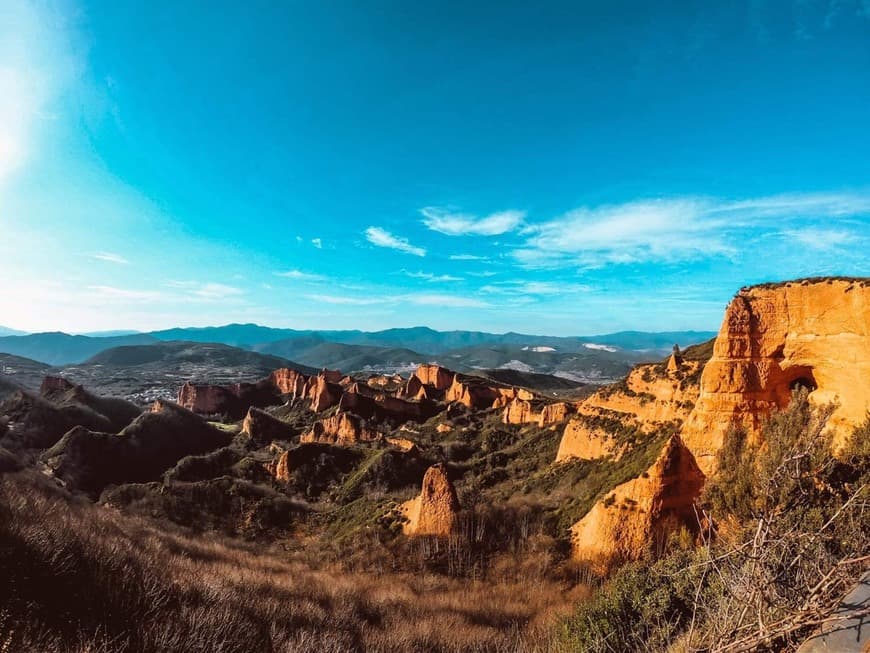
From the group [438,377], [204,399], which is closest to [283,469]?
[438,377]

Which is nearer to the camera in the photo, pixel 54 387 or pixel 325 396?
pixel 54 387

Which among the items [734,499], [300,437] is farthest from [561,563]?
[300,437]

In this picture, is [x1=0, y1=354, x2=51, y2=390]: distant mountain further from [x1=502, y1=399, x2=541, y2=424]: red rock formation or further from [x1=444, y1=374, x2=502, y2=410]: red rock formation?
[x1=502, y1=399, x2=541, y2=424]: red rock formation

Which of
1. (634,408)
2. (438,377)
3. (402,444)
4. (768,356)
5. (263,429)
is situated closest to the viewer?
(768,356)

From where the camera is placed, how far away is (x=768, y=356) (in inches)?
751

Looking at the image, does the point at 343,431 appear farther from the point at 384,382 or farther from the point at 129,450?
the point at 384,382

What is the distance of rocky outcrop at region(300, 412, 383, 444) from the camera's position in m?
56.4

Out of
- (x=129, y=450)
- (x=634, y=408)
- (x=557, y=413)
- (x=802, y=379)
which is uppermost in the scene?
(x=802, y=379)

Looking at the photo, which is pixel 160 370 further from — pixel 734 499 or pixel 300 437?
pixel 734 499

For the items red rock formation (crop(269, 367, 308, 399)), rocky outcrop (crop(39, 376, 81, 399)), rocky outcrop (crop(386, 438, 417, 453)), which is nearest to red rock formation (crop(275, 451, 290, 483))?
rocky outcrop (crop(386, 438, 417, 453))

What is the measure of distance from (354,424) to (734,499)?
4948 cm

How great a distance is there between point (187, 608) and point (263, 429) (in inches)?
2331

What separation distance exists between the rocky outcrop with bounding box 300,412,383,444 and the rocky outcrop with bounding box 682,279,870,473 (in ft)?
141

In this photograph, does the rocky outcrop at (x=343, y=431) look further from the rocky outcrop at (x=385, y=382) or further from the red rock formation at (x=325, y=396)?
the rocky outcrop at (x=385, y=382)
